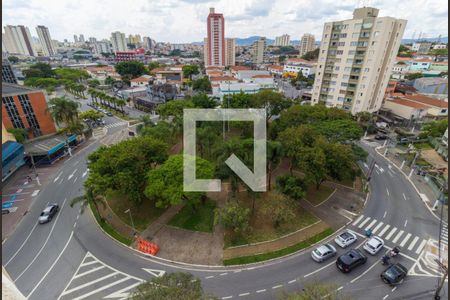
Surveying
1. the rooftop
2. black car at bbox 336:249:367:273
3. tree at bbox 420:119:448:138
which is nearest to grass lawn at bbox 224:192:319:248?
black car at bbox 336:249:367:273

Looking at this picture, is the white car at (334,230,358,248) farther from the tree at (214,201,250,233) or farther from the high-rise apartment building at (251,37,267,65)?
the high-rise apartment building at (251,37,267,65)

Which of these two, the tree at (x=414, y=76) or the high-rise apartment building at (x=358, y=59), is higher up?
the high-rise apartment building at (x=358, y=59)

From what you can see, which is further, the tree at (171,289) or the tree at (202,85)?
the tree at (202,85)

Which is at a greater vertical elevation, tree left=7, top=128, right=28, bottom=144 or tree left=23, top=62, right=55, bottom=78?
tree left=23, top=62, right=55, bottom=78

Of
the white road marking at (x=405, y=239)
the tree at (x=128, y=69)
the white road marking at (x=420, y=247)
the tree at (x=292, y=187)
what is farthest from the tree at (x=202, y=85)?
the white road marking at (x=420, y=247)

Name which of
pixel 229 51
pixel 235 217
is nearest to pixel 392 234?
pixel 235 217

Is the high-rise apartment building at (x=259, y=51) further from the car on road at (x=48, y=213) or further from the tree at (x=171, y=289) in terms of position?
the tree at (x=171, y=289)
